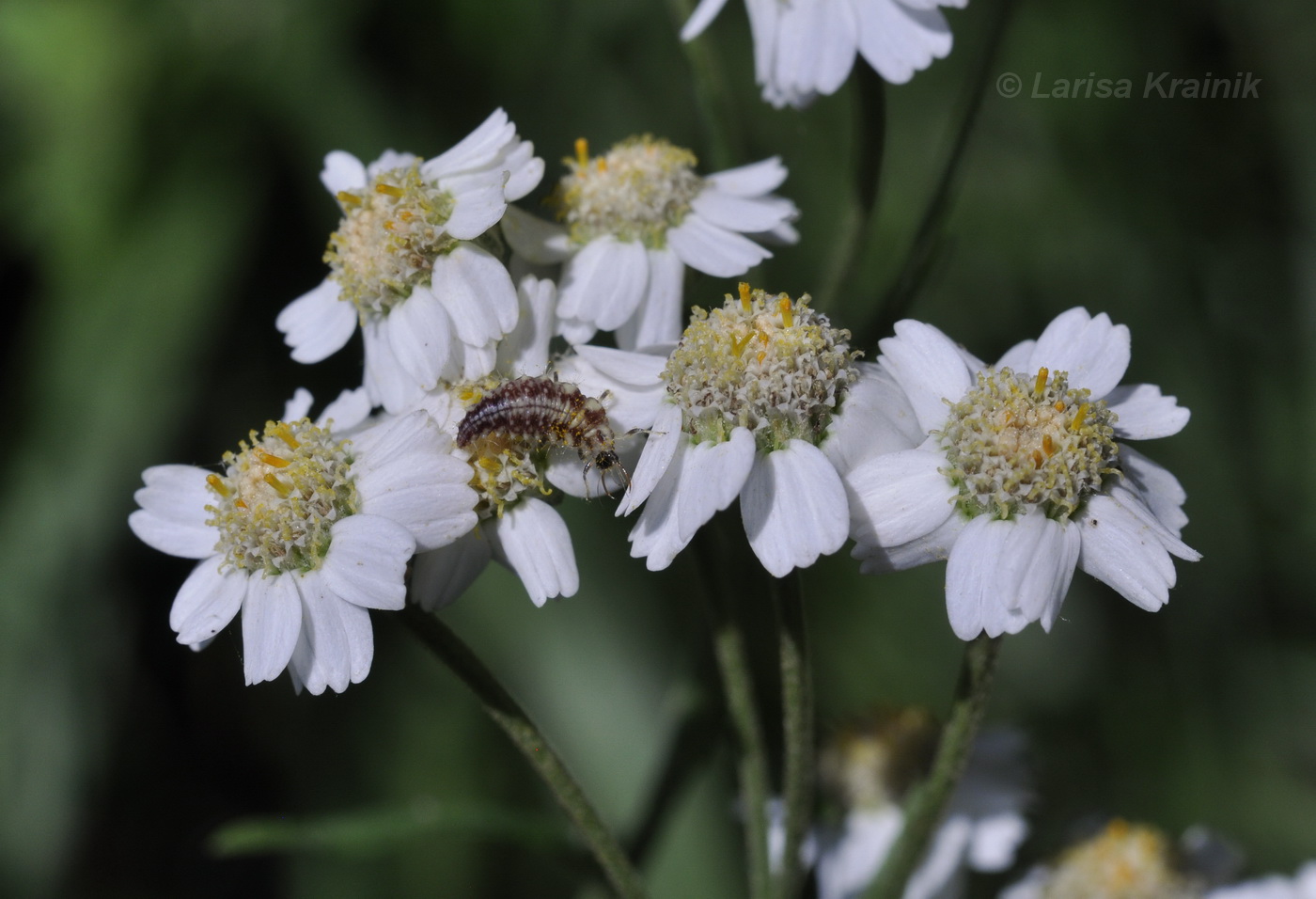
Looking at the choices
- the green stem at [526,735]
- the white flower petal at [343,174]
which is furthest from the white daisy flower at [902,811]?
the white flower petal at [343,174]

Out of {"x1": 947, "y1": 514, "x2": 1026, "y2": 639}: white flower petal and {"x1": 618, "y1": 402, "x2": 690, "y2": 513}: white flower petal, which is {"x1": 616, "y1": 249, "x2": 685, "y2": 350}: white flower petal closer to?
{"x1": 618, "y1": 402, "x2": 690, "y2": 513}: white flower petal

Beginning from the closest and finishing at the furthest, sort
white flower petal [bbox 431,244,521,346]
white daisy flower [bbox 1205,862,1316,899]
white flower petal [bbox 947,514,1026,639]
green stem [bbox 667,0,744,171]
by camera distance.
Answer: white flower petal [bbox 947,514,1026,639]
white flower petal [bbox 431,244,521,346]
white daisy flower [bbox 1205,862,1316,899]
green stem [bbox 667,0,744,171]

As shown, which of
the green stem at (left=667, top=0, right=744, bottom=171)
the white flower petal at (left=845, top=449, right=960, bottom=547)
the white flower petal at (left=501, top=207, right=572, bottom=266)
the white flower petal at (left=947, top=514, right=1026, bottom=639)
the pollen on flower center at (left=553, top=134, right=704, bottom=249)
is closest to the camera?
the white flower petal at (left=947, top=514, right=1026, bottom=639)

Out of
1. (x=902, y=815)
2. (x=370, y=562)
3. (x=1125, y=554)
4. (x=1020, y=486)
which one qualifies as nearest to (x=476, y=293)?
(x=370, y=562)

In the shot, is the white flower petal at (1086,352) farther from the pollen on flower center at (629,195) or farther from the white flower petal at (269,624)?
the white flower petal at (269,624)

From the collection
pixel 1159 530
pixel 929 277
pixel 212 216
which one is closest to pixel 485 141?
pixel 929 277

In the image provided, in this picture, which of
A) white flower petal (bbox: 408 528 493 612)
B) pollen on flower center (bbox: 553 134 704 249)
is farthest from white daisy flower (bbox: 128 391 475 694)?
pollen on flower center (bbox: 553 134 704 249)
